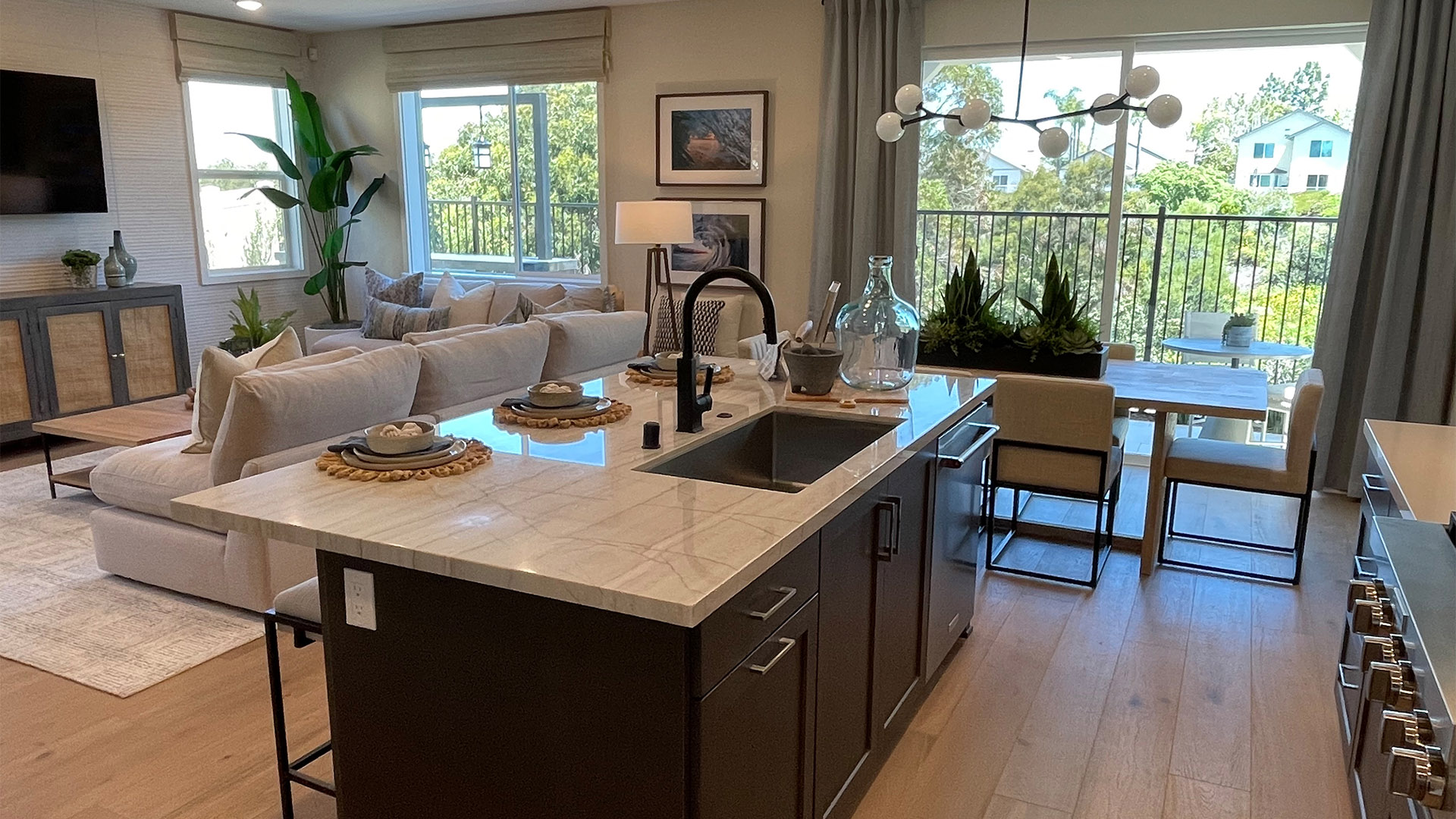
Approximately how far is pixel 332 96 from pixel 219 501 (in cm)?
667

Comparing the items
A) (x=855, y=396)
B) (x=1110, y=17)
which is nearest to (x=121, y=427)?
(x=855, y=396)

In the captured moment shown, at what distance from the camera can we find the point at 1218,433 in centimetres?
466

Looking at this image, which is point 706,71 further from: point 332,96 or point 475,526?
point 475,526

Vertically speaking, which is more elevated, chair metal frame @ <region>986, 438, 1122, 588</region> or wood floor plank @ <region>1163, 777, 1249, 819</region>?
chair metal frame @ <region>986, 438, 1122, 588</region>

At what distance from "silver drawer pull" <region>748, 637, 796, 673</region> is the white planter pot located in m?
4.24

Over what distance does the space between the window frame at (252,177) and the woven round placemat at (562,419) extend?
5.41 m

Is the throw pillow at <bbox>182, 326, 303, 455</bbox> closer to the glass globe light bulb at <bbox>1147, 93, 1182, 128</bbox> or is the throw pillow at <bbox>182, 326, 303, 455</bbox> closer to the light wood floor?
the light wood floor

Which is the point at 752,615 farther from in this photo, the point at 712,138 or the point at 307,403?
the point at 712,138

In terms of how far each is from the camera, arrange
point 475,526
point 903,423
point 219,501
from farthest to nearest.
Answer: point 903,423
point 219,501
point 475,526

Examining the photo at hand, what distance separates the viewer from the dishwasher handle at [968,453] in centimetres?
257

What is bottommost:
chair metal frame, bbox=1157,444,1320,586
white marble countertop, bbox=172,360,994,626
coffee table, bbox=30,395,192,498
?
chair metal frame, bbox=1157,444,1320,586

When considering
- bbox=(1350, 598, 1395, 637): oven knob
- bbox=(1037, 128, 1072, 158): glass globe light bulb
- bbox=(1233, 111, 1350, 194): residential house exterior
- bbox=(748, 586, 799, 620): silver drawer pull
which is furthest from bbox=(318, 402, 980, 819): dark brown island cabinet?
bbox=(1233, 111, 1350, 194): residential house exterior

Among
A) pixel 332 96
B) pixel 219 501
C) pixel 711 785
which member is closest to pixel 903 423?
pixel 711 785

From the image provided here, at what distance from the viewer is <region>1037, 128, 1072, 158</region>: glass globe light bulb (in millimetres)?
3896
